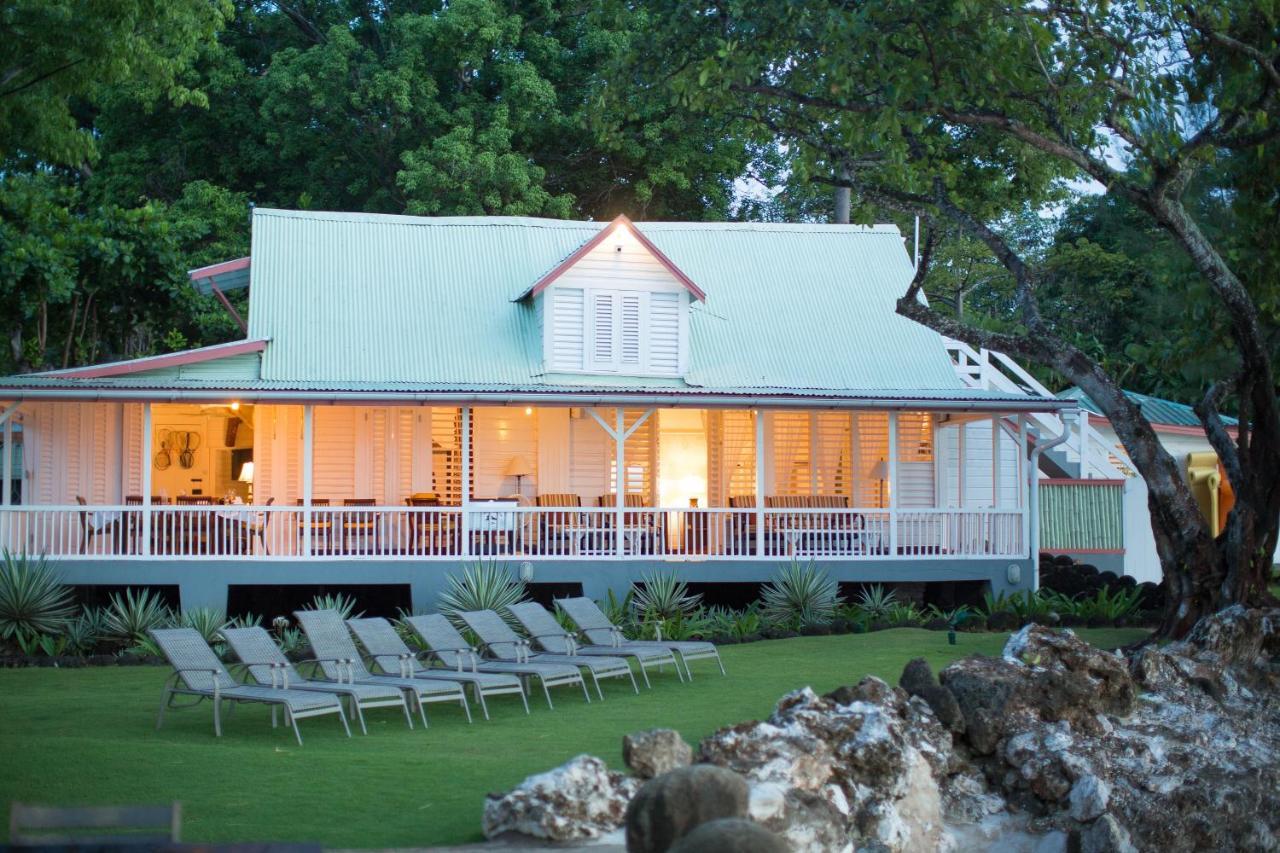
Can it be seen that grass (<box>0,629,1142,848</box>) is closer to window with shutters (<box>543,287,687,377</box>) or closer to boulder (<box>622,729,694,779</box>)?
boulder (<box>622,729,694,779</box>)

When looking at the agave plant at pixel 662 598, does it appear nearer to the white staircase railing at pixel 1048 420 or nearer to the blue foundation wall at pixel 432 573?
the blue foundation wall at pixel 432 573

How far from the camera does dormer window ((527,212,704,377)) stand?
2473cm

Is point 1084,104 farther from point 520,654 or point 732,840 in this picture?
point 732,840

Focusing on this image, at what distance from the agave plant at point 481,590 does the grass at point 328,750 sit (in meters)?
3.73

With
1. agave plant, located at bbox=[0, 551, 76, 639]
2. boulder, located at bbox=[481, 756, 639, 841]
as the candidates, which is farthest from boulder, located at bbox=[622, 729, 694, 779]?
agave plant, located at bbox=[0, 551, 76, 639]

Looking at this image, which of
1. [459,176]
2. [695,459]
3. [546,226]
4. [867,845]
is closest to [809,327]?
[695,459]

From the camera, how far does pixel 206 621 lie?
65.0ft

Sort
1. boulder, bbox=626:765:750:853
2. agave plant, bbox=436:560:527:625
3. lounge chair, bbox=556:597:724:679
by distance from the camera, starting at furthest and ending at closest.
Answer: agave plant, bbox=436:560:527:625
lounge chair, bbox=556:597:724:679
boulder, bbox=626:765:750:853

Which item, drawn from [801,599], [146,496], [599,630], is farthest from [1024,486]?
[146,496]

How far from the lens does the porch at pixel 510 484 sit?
21.9 m

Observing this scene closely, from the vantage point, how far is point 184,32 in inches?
769

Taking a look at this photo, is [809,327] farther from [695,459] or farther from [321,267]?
[321,267]

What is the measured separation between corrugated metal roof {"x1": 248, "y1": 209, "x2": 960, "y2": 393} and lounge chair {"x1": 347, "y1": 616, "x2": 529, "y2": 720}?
775 centimetres

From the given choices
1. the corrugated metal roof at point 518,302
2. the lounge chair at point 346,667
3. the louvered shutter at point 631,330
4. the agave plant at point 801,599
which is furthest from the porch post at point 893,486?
the lounge chair at point 346,667
